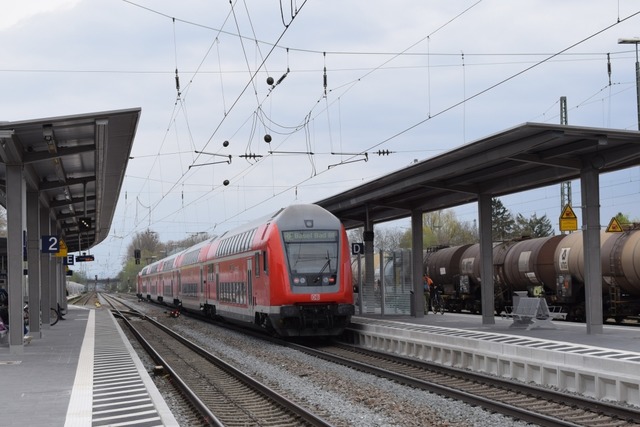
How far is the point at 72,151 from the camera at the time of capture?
18359 millimetres

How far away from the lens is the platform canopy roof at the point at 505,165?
17.1 metres

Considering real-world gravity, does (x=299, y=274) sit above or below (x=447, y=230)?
below

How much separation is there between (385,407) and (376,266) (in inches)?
940

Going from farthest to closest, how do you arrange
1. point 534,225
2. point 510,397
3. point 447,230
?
point 447,230 → point 534,225 → point 510,397

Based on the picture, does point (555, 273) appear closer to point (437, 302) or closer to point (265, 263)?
point (437, 302)

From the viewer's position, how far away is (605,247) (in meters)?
23.9

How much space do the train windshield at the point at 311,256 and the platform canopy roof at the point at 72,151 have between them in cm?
462

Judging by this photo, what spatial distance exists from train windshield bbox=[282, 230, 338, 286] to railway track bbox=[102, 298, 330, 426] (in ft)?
10.1

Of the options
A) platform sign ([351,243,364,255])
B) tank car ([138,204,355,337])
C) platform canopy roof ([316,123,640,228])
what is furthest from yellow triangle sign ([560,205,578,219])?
platform sign ([351,243,364,255])

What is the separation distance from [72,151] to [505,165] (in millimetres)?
10358

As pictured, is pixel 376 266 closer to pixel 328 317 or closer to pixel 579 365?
pixel 328 317

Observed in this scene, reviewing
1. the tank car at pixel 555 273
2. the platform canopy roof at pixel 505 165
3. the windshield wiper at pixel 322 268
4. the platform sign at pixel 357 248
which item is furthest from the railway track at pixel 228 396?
the tank car at pixel 555 273

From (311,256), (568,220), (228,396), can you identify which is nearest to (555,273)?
(568,220)

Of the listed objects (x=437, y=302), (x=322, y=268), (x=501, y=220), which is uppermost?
(x=501, y=220)
